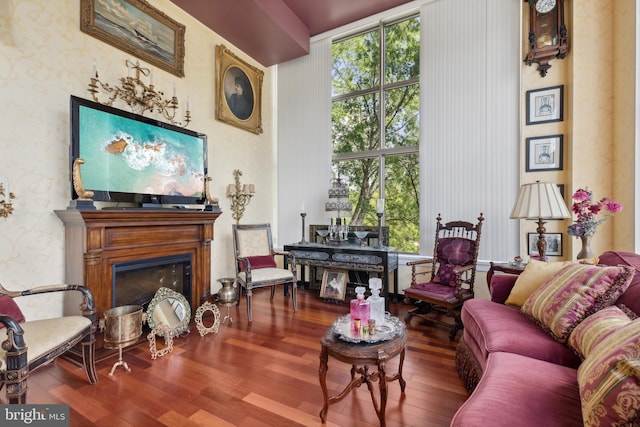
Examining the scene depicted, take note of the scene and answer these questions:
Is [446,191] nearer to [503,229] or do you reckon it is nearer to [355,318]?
[503,229]

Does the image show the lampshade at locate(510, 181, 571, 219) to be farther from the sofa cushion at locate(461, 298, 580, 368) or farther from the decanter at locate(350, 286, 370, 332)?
the decanter at locate(350, 286, 370, 332)

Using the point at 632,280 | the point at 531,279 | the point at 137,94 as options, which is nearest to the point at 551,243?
the point at 531,279

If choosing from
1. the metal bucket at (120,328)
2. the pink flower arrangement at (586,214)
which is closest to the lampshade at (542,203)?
the pink flower arrangement at (586,214)

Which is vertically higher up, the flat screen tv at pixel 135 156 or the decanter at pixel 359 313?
the flat screen tv at pixel 135 156

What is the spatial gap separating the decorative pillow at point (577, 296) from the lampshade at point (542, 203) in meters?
0.81

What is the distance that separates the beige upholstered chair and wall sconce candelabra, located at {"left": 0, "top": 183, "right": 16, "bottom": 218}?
202cm

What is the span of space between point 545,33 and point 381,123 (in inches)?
79.7

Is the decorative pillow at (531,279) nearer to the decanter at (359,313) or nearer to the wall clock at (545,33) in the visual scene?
the decanter at (359,313)

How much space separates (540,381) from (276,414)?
4.51ft

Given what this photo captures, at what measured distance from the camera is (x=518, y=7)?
10.8 ft

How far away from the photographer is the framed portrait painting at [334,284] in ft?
12.7

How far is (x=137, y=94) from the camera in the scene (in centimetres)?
311

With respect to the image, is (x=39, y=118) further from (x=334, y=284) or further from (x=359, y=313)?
(x=334, y=284)

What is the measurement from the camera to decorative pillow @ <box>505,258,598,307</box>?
204cm
